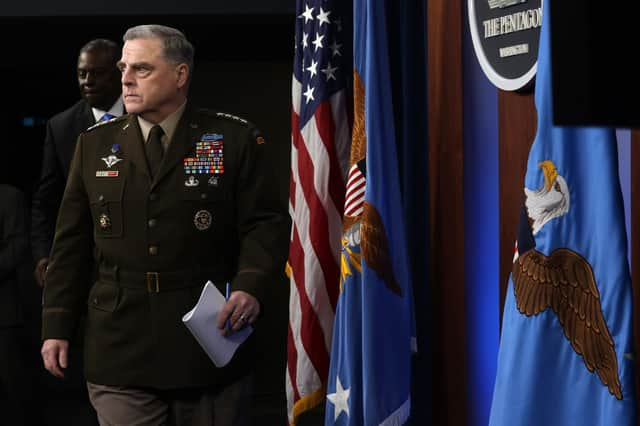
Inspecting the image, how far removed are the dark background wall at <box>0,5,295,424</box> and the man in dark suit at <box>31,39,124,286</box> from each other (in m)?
2.07

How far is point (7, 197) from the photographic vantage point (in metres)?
5.13

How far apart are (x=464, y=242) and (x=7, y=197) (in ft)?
9.77

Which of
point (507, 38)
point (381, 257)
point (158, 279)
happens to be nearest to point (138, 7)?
point (158, 279)

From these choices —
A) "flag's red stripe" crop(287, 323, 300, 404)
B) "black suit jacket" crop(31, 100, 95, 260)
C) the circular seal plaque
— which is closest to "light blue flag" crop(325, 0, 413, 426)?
the circular seal plaque

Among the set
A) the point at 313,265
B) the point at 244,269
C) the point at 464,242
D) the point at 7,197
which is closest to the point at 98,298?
the point at 244,269

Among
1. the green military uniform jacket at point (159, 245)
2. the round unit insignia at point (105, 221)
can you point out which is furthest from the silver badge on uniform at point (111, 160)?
the round unit insignia at point (105, 221)

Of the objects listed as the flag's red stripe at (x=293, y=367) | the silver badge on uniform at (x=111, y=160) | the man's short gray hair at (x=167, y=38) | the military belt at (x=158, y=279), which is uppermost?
the man's short gray hair at (x=167, y=38)

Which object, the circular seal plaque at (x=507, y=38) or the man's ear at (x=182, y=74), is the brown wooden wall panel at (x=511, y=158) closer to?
the circular seal plaque at (x=507, y=38)

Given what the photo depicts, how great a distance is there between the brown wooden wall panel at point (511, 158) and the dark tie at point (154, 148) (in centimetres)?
102

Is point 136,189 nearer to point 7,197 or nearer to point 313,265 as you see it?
point 313,265

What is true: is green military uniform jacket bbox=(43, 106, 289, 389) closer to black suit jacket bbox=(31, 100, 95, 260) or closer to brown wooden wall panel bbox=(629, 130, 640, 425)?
brown wooden wall panel bbox=(629, 130, 640, 425)

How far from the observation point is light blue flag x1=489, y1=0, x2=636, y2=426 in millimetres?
1584

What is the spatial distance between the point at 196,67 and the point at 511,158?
24.3 feet

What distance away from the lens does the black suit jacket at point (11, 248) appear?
200 inches
